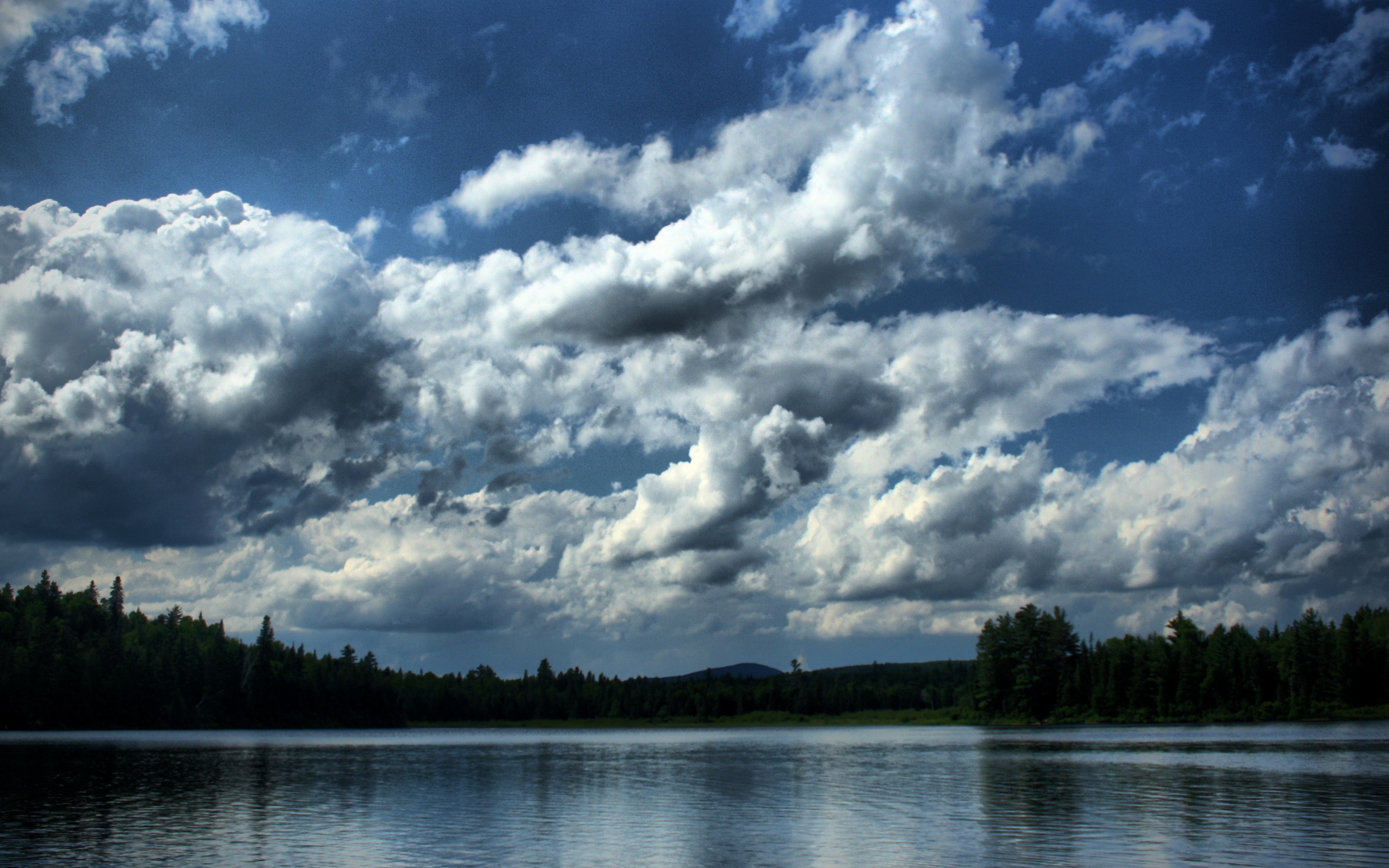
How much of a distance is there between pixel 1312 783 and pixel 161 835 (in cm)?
6605

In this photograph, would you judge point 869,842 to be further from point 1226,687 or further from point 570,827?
point 1226,687

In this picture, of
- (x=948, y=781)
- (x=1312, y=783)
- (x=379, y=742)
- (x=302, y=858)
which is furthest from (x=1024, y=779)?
(x=379, y=742)

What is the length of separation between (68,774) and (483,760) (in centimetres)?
4072

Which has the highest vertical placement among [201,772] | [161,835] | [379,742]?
[161,835]

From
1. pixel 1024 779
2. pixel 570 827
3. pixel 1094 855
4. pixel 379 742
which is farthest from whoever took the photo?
pixel 379 742

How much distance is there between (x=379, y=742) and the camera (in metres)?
164

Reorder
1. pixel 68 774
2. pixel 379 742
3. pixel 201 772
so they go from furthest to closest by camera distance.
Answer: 1. pixel 379 742
2. pixel 201 772
3. pixel 68 774

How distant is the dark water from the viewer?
124 ft

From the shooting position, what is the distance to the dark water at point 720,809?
3794cm

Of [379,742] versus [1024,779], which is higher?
[1024,779]

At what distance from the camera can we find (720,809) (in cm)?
5478

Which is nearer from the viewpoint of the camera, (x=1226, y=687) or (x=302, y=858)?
(x=302, y=858)

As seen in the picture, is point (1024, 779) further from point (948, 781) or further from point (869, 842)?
point (869, 842)

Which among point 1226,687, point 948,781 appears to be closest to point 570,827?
point 948,781
